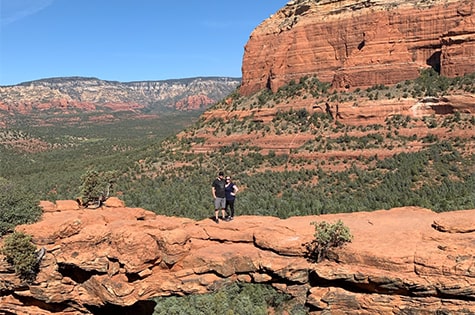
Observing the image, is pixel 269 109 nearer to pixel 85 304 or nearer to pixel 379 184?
pixel 379 184

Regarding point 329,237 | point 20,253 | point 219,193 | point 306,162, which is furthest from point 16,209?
point 306,162

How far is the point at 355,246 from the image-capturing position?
12297 mm

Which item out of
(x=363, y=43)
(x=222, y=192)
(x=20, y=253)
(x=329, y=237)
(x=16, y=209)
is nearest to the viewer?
(x=329, y=237)

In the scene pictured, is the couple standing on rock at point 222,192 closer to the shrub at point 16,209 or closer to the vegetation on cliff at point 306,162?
the shrub at point 16,209

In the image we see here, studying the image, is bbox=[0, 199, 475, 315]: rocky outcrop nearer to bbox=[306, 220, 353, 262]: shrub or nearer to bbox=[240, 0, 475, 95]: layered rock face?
bbox=[306, 220, 353, 262]: shrub

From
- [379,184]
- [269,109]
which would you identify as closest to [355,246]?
[379,184]

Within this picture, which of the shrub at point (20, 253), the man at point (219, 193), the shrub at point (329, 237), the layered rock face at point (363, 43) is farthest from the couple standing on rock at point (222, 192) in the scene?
the layered rock face at point (363, 43)

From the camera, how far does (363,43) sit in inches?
1987

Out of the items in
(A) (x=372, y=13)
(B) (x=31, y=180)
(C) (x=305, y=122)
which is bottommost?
(B) (x=31, y=180)

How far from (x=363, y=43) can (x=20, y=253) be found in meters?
49.2

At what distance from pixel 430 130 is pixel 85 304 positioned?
38.2 m

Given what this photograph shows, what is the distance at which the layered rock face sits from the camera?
43.2 meters

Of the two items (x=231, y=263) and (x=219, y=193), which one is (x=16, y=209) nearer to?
(x=219, y=193)

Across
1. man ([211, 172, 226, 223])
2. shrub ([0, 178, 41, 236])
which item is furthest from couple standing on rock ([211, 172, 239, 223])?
shrub ([0, 178, 41, 236])
